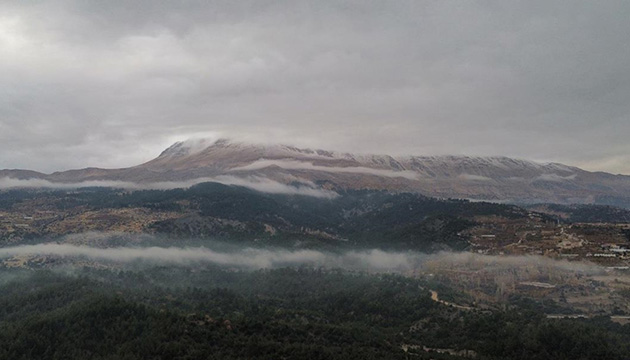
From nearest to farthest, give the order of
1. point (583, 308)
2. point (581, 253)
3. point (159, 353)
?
point (159, 353)
point (583, 308)
point (581, 253)

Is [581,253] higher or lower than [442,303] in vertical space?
higher

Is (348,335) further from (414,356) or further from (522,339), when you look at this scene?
(522,339)

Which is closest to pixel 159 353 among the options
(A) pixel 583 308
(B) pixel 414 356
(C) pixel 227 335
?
(C) pixel 227 335

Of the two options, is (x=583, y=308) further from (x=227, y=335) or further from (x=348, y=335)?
(x=227, y=335)

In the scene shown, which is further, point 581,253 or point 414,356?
point 581,253

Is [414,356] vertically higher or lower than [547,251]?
lower

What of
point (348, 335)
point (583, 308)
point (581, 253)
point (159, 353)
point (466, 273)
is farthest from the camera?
point (466, 273)

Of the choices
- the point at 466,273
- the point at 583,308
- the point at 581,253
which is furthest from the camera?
the point at 466,273

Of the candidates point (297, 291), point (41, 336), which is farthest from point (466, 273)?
point (41, 336)

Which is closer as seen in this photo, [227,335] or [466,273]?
[227,335]
